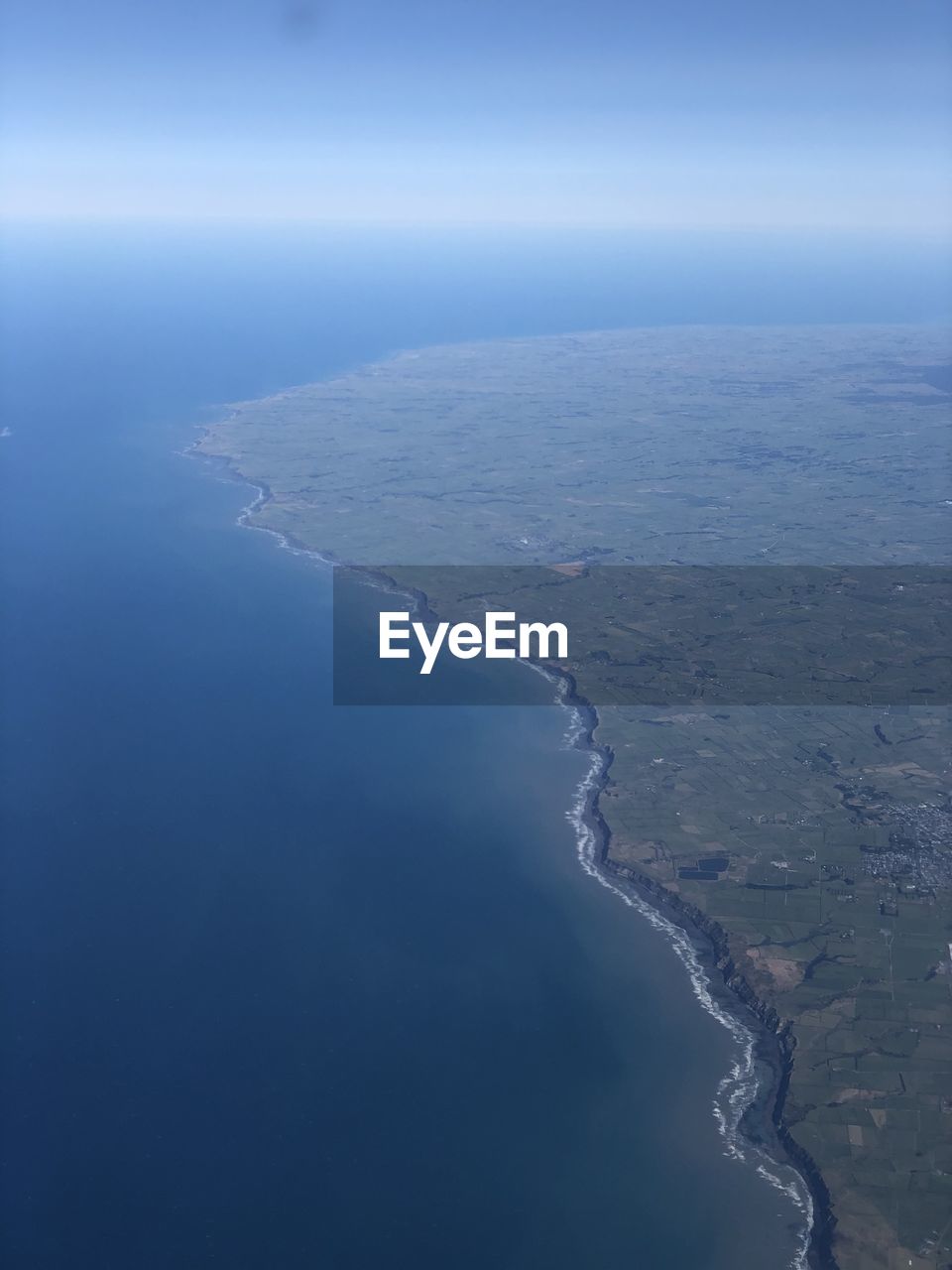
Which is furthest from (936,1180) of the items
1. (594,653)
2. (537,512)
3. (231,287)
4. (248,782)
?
(231,287)

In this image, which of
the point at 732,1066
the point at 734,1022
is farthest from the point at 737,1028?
the point at 732,1066

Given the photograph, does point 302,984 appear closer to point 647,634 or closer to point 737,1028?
point 737,1028

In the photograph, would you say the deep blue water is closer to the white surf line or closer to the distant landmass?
the white surf line

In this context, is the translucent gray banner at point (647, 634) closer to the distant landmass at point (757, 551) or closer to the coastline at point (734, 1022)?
the distant landmass at point (757, 551)

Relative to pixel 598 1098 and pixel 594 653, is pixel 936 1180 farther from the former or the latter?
pixel 594 653

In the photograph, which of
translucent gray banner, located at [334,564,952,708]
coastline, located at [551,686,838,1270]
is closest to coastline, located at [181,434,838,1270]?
coastline, located at [551,686,838,1270]
